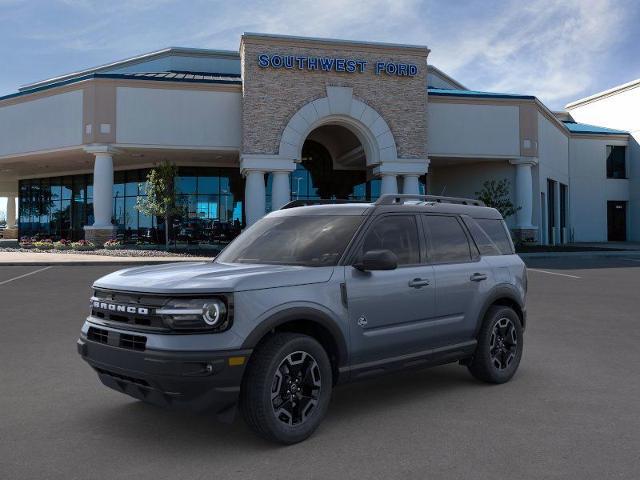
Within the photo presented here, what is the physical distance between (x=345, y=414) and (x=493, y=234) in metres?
2.73

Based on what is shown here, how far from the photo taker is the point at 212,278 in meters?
4.21

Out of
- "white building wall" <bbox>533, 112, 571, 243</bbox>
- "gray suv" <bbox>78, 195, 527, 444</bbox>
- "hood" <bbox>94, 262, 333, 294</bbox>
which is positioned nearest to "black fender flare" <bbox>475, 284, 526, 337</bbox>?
"gray suv" <bbox>78, 195, 527, 444</bbox>

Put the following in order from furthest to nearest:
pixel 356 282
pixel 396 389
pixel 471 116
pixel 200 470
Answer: pixel 471 116 → pixel 396 389 → pixel 356 282 → pixel 200 470

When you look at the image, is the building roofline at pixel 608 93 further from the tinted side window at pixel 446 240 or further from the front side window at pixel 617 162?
the tinted side window at pixel 446 240

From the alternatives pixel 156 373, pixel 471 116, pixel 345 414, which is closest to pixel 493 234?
pixel 345 414

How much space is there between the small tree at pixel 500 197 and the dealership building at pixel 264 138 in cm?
83

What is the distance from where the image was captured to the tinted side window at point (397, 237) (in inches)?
205

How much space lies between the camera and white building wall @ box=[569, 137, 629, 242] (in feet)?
145

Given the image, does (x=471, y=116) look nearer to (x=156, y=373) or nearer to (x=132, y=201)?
(x=132, y=201)

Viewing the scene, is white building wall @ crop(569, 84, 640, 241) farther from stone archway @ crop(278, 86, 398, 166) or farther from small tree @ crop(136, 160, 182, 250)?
small tree @ crop(136, 160, 182, 250)

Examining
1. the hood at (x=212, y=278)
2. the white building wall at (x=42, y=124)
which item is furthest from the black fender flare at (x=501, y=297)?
the white building wall at (x=42, y=124)

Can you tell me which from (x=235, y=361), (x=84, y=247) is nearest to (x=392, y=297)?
(x=235, y=361)

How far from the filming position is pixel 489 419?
488cm

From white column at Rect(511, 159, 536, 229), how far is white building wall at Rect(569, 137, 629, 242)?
12.1 metres
